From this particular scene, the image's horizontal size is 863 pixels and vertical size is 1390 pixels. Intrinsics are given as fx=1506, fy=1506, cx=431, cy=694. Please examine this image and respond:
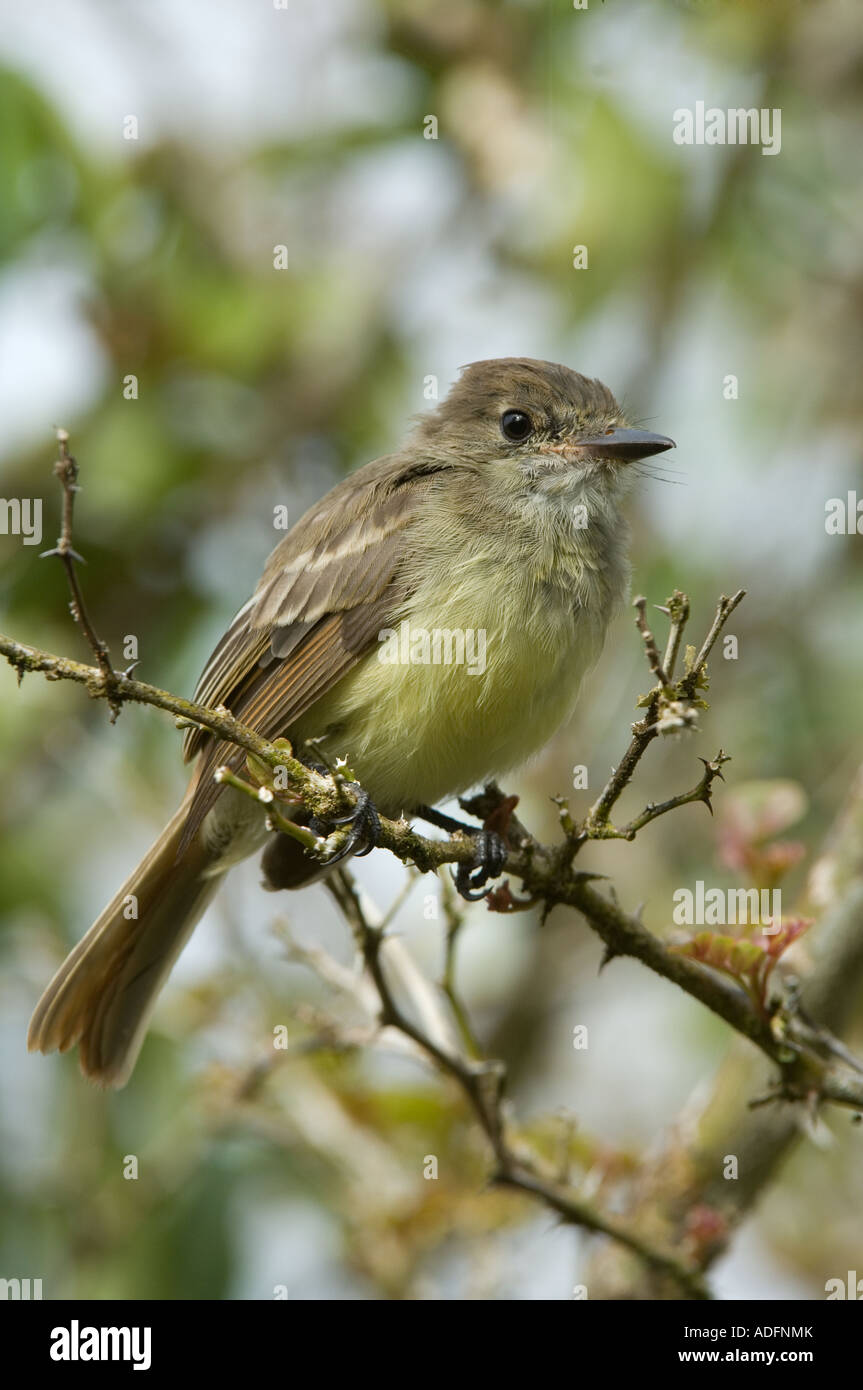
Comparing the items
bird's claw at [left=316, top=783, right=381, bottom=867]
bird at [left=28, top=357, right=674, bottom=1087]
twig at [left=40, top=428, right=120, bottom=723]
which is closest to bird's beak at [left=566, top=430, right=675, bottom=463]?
bird at [left=28, top=357, right=674, bottom=1087]

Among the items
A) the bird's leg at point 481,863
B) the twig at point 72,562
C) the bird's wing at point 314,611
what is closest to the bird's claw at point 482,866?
the bird's leg at point 481,863

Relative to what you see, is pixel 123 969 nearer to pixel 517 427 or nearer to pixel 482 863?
pixel 482 863

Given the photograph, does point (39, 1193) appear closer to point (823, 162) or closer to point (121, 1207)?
point (121, 1207)

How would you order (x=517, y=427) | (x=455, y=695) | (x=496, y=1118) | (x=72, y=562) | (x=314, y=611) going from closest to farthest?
1. (x=72, y=562)
2. (x=496, y=1118)
3. (x=455, y=695)
4. (x=314, y=611)
5. (x=517, y=427)

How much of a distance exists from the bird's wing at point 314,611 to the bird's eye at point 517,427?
0.28m

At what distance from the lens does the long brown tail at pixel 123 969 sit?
4250 mm

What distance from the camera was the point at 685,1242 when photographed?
12.6ft

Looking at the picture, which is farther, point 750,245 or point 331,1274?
point 750,245

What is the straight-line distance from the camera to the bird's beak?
4219mm

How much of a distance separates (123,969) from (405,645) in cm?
129

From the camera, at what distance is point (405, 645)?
13.2 ft

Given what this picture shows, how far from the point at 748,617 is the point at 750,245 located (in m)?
1.71

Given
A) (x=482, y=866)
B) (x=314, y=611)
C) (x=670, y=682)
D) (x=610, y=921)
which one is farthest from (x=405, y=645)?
(x=670, y=682)

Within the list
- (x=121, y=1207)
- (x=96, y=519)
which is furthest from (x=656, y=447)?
(x=121, y=1207)
